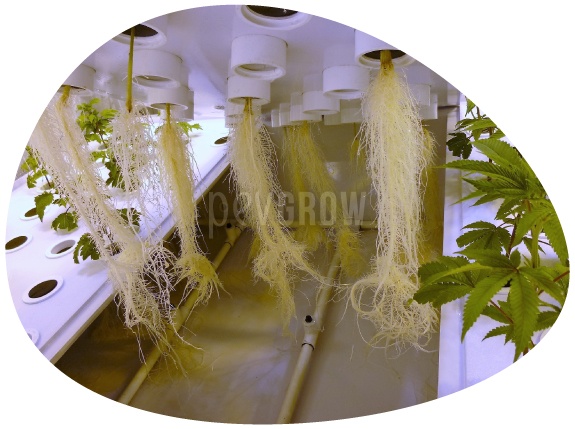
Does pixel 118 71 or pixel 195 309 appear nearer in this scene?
pixel 118 71

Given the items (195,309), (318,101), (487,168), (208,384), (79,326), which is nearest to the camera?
(487,168)

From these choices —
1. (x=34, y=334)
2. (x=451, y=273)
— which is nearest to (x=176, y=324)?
(x=34, y=334)

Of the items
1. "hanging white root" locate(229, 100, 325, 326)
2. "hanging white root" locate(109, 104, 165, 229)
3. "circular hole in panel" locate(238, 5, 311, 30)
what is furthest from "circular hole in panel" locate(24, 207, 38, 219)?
"circular hole in panel" locate(238, 5, 311, 30)

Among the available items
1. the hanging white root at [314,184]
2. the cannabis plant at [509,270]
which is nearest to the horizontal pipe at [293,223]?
the hanging white root at [314,184]

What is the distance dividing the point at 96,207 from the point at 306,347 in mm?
526

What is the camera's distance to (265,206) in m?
0.79

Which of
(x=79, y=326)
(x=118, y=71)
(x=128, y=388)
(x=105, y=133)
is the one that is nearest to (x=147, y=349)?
(x=128, y=388)

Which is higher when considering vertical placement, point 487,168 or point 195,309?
point 487,168

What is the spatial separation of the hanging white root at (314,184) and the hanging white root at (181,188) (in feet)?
0.75

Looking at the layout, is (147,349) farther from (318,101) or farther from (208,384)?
(318,101)

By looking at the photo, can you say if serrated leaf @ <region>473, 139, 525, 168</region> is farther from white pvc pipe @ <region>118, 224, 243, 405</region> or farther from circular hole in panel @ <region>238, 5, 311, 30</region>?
white pvc pipe @ <region>118, 224, 243, 405</region>

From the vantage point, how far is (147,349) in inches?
32.5

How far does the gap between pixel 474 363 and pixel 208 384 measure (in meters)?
0.53

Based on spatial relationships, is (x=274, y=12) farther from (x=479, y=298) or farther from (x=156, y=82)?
(x=479, y=298)
